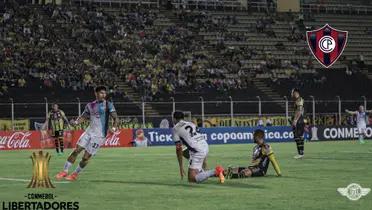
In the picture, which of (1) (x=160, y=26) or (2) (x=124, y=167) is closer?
(2) (x=124, y=167)

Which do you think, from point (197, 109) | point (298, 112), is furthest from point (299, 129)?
point (197, 109)

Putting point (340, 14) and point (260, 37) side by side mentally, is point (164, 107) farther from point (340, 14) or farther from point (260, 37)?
point (340, 14)

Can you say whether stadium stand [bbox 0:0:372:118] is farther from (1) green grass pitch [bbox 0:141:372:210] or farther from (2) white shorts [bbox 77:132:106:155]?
(2) white shorts [bbox 77:132:106:155]

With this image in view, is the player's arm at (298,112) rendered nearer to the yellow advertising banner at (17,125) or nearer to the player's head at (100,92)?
the player's head at (100,92)

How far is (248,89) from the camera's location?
5875cm

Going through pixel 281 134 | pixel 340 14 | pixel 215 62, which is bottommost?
pixel 281 134

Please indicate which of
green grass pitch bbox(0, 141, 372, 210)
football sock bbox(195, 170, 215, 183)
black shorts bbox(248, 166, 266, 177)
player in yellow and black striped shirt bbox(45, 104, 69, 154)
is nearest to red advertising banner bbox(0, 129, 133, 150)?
player in yellow and black striped shirt bbox(45, 104, 69, 154)

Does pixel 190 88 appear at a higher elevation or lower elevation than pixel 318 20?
lower

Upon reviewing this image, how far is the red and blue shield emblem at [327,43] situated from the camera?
197 ft

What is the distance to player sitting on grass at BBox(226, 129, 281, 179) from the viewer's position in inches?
725

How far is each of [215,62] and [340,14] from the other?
19.5 m

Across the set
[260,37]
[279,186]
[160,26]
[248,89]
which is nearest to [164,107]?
[248,89]

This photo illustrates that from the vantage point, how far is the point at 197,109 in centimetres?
4850

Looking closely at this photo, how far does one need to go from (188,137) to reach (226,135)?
31753 millimetres
